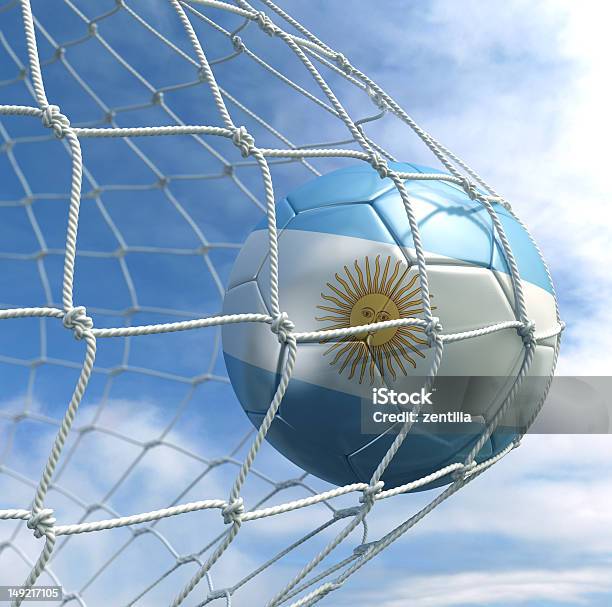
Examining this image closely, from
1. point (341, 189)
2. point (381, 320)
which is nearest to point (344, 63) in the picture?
point (341, 189)

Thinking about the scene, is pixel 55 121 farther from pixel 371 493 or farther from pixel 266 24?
pixel 371 493

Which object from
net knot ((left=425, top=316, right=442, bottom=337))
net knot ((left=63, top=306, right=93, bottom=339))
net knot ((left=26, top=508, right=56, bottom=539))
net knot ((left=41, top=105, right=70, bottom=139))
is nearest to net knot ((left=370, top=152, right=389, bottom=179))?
net knot ((left=425, top=316, right=442, bottom=337))

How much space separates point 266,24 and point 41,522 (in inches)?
61.8

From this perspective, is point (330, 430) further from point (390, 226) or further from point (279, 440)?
point (390, 226)

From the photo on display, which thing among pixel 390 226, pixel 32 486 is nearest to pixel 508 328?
pixel 390 226

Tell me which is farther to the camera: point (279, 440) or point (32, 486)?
point (32, 486)

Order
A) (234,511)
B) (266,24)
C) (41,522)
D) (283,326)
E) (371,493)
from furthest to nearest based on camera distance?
1. (266,24)
2. (371,493)
3. (283,326)
4. (234,511)
5. (41,522)

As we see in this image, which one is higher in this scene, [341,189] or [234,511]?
[341,189]

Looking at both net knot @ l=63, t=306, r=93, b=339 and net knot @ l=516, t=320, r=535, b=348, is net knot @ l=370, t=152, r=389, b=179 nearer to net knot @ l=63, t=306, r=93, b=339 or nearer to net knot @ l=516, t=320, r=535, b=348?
net knot @ l=516, t=320, r=535, b=348

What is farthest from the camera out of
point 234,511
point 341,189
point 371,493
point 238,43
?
point 238,43

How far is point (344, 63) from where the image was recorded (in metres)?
2.50

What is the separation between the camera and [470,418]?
6.52 ft

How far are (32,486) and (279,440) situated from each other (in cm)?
162

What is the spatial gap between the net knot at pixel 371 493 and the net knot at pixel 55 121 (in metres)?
1.12
